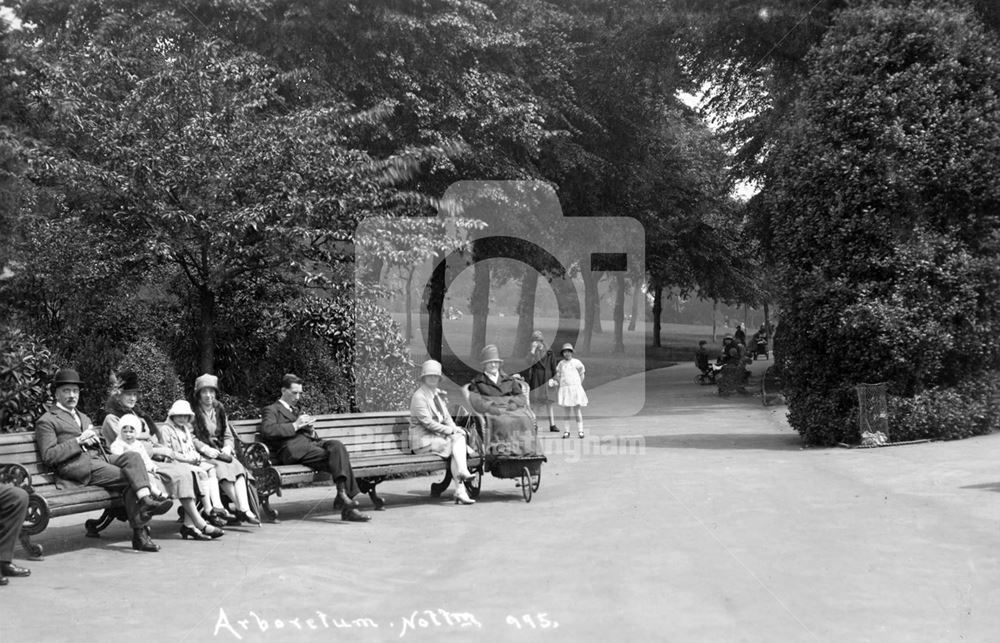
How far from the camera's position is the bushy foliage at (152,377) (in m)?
14.7

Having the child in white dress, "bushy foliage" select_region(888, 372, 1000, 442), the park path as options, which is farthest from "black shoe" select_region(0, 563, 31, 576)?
"bushy foliage" select_region(888, 372, 1000, 442)

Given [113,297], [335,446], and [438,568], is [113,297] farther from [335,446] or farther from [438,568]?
[438,568]

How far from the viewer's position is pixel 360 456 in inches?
459

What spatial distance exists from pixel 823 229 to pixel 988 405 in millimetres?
3465

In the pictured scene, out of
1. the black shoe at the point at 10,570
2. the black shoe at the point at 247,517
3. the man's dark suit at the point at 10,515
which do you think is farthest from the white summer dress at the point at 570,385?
the black shoe at the point at 10,570

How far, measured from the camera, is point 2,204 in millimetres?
22078

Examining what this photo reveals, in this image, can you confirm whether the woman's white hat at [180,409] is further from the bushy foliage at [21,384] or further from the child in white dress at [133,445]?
the bushy foliage at [21,384]

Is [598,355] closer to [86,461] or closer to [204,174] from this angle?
[204,174]

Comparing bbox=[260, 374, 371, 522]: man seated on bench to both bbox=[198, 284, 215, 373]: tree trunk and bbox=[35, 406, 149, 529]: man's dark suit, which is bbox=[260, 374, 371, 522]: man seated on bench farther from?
bbox=[198, 284, 215, 373]: tree trunk

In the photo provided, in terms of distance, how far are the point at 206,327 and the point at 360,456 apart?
4.33 metres

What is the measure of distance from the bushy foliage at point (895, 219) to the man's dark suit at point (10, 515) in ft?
37.8

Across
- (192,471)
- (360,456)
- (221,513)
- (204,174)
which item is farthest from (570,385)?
(192,471)

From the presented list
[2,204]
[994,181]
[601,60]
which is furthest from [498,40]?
[994,181]

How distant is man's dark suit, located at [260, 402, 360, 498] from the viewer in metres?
10.7
